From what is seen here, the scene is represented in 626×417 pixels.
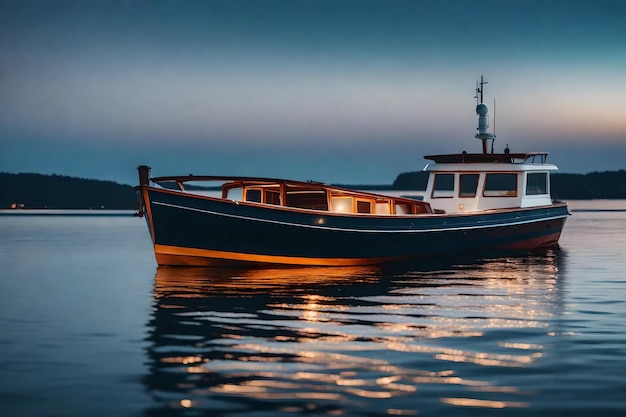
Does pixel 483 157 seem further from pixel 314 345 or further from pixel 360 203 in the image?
pixel 314 345

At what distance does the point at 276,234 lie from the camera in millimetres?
24609

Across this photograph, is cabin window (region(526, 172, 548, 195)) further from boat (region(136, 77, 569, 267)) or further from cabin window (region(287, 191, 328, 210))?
cabin window (region(287, 191, 328, 210))

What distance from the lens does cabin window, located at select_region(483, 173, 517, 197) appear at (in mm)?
32156

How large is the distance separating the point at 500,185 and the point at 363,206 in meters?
7.45

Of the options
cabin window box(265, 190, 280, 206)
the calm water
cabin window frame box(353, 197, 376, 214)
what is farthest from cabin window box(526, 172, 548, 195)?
cabin window box(265, 190, 280, 206)

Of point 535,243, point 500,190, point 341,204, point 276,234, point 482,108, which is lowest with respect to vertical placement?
point 535,243

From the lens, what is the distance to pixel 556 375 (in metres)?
10.1

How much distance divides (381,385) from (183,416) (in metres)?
2.40

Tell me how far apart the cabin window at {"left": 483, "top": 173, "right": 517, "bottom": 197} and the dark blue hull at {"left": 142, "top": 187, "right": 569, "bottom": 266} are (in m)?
4.20

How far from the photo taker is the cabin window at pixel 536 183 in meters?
32.8

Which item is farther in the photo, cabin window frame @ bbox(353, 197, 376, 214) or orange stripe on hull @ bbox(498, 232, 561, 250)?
orange stripe on hull @ bbox(498, 232, 561, 250)

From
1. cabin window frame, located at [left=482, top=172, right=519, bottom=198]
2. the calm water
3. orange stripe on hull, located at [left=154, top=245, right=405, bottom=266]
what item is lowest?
the calm water

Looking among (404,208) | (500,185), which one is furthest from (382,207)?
(500,185)

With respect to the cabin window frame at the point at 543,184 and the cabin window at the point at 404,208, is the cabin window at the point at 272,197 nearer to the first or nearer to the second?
the cabin window at the point at 404,208
